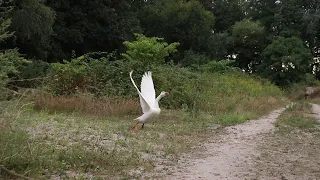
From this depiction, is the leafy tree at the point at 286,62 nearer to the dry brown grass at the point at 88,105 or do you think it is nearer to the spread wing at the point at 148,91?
the dry brown grass at the point at 88,105

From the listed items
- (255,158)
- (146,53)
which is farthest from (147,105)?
(146,53)

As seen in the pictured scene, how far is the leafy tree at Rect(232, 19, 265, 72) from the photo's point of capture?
37969 mm

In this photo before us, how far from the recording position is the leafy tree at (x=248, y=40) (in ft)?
125

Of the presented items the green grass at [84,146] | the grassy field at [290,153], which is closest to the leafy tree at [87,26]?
the green grass at [84,146]

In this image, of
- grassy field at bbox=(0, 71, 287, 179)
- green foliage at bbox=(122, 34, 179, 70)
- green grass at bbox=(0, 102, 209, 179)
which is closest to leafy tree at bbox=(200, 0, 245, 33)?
green foliage at bbox=(122, 34, 179, 70)

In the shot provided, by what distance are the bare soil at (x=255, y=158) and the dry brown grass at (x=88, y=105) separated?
3316 mm

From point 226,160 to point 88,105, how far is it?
627 cm

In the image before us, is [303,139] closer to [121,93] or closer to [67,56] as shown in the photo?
[121,93]

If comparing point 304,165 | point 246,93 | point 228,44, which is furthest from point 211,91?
point 228,44

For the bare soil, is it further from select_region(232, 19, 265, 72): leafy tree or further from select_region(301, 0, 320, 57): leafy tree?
select_region(232, 19, 265, 72): leafy tree

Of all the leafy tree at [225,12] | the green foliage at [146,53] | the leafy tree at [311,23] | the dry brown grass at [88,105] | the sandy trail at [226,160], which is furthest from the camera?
the leafy tree at [225,12]

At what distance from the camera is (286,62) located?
33250 millimetres

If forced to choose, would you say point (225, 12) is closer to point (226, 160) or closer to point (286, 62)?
point (286, 62)

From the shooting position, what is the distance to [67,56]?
28.9m
